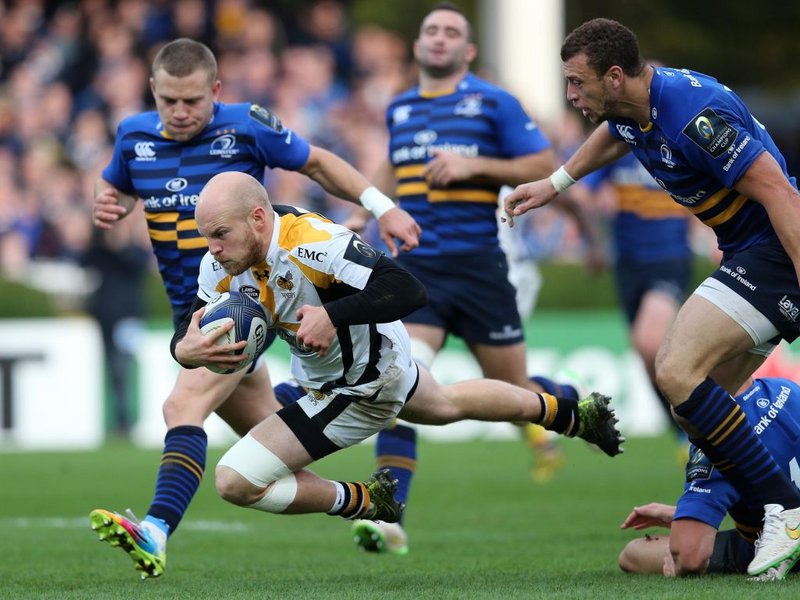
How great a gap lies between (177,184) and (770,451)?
10.1 ft

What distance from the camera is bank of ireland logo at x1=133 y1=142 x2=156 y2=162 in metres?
7.31

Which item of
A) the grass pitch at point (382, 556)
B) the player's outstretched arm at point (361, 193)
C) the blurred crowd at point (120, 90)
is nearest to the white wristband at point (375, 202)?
the player's outstretched arm at point (361, 193)

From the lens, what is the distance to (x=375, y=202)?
289 inches

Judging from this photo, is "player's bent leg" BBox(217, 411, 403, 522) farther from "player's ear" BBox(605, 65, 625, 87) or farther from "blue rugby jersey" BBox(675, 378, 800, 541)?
"player's ear" BBox(605, 65, 625, 87)

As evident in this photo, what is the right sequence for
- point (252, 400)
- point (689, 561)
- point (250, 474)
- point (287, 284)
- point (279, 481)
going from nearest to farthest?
point (287, 284)
point (689, 561)
point (250, 474)
point (279, 481)
point (252, 400)

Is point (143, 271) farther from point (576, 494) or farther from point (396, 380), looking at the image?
point (396, 380)

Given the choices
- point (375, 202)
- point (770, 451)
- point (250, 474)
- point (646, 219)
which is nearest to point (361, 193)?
point (375, 202)

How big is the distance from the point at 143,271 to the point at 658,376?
436 inches

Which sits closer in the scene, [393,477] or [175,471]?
[175,471]

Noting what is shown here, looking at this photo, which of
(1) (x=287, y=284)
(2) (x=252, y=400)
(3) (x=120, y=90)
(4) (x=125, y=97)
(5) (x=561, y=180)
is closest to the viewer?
(1) (x=287, y=284)

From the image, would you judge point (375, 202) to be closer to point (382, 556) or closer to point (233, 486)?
point (233, 486)

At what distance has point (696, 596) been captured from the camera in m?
5.56

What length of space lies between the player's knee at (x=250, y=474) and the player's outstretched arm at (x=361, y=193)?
4.45 feet

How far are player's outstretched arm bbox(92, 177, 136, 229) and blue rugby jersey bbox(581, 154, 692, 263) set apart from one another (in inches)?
186
